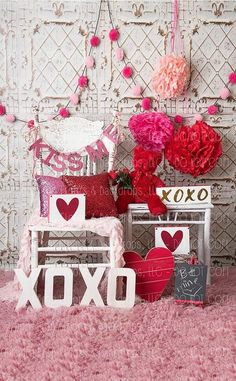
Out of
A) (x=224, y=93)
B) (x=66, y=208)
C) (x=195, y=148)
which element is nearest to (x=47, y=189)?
(x=66, y=208)

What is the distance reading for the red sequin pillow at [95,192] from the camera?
2926 millimetres

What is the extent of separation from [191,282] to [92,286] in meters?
0.48

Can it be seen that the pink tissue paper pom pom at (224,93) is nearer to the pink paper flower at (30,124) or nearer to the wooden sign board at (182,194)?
the wooden sign board at (182,194)

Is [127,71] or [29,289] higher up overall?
[127,71]

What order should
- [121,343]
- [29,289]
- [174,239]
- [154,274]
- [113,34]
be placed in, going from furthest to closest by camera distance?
[113,34], [174,239], [154,274], [29,289], [121,343]

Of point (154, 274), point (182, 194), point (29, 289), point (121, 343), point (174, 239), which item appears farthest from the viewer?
point (182, 194)

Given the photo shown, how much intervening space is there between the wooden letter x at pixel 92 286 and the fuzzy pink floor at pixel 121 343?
74 mm

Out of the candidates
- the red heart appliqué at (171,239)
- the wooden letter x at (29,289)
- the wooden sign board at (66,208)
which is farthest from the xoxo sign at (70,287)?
the red heart appliqué at (171,239)

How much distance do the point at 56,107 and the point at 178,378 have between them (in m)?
2.11

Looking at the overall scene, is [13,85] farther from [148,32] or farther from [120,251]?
[120,251]

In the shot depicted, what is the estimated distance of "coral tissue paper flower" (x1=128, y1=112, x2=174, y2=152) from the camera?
133 inches

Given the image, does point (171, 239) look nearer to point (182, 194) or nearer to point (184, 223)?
point (184, 223)

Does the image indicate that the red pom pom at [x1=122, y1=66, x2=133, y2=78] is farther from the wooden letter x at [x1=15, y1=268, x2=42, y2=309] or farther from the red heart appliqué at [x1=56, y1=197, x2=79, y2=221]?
the wooden letter x at [x1=15, y1=268, x2=42, y2=309]

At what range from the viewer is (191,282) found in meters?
2.68
